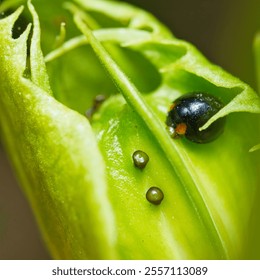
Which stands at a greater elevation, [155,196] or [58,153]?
[58,153]

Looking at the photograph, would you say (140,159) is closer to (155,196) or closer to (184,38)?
(155,196)

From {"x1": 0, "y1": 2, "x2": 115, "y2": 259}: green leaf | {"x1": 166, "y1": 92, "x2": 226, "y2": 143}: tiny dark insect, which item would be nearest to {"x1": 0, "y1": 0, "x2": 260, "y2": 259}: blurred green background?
{"x1": 166, "y1": 92, "x2": 226, "y2": 143}: tiny dark insect

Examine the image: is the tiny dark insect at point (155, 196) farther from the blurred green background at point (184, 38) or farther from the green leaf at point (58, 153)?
the blurred green background at point (184, 38)

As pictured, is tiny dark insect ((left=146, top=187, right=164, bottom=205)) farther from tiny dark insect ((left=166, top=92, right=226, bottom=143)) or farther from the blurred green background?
the blurred green background

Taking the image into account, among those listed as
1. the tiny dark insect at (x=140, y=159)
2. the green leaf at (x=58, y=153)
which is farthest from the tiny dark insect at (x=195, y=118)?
the green leaf at (x=58, y=153)

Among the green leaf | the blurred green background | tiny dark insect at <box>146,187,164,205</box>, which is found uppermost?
the green leaf

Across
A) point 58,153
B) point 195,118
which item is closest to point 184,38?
point 195,118
